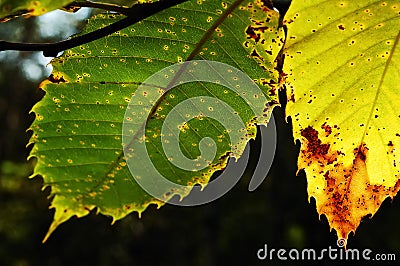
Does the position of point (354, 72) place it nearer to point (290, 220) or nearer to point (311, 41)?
point (311, 41)

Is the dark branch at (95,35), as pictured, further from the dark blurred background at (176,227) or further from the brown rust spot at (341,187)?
the dark blurred background at (176,227)

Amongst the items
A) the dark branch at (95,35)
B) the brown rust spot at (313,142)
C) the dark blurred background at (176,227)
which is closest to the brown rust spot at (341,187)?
the brown rust spot at (313,142)

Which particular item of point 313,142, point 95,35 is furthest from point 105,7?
point 313,142

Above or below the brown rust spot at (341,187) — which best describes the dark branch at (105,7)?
above

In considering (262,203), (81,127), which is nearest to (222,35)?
(81,127)

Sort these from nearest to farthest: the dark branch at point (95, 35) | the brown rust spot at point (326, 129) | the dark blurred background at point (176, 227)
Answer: the dark branch at point (95, 35), the brown rust spot at point (326, 129), the dark blurred background at point (176, 227)

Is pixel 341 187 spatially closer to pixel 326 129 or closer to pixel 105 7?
pixel 326 129

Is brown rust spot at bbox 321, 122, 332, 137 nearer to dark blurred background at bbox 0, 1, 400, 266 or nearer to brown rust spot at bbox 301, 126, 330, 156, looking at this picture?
brown rust spot at bbox 301, 126, 330, 156
